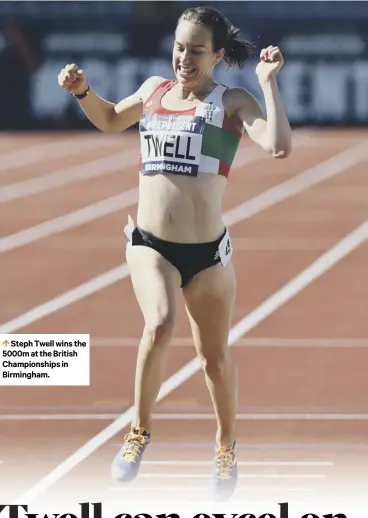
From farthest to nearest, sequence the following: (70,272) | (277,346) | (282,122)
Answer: (70,272), (277,346), (282,122)

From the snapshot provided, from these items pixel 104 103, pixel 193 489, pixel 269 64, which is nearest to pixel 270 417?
pixel 193 489

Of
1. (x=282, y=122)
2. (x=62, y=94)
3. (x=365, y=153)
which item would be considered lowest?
(x=282, y=122)

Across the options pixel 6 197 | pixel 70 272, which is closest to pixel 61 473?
pixel 70 272

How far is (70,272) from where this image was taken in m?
12.2

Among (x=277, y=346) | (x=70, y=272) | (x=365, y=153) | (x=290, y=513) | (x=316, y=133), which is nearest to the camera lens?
(x=290, y=513)

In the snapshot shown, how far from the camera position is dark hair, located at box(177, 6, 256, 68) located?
20.0 ft

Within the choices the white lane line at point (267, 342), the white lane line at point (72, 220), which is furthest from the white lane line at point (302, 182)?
the white lane line at point (267, 342)

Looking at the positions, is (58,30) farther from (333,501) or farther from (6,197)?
(333,501)

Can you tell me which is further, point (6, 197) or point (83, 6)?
point (83, 6)

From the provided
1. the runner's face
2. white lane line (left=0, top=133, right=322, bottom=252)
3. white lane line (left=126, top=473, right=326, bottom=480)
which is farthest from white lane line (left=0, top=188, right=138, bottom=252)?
the runner's face

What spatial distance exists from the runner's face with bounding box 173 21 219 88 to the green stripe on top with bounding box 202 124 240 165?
21 centimetres

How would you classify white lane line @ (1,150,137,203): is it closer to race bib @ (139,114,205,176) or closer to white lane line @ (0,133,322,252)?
white lane line @ (0,133,322,252)

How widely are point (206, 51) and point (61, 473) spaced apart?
2121 millimetres
